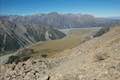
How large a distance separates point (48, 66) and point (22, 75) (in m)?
5.41

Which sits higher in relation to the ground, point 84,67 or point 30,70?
point 84,67

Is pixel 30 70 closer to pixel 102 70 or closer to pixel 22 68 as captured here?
pixel 22 68

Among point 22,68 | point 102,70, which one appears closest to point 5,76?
point 22,68

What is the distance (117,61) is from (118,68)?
5.57 feet

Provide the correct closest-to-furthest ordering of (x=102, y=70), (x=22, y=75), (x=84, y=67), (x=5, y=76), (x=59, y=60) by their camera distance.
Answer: (x=102, y=70) < (x=84, y=67) < (x=22, y=75) < (x=5, y=76) < (x=59, y=60)

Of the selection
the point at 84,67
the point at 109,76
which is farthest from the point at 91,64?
the point at 109,76

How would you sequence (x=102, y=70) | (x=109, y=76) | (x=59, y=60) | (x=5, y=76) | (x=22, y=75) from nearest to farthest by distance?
(x=109, y=76) → (x=102, y=70) → (x=22, y=75) → (x=5, y=76) → (x=59, y=60)

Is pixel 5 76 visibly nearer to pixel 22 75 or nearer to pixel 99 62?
pixel 22 75

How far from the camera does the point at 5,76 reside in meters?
39.7

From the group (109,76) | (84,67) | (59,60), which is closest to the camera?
(109,76)

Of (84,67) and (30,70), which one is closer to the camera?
(84,67)

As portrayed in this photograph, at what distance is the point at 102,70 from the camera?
2620cm

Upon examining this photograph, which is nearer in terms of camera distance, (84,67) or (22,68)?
(84,67)

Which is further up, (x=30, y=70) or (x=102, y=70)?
(x=102, y=70)
